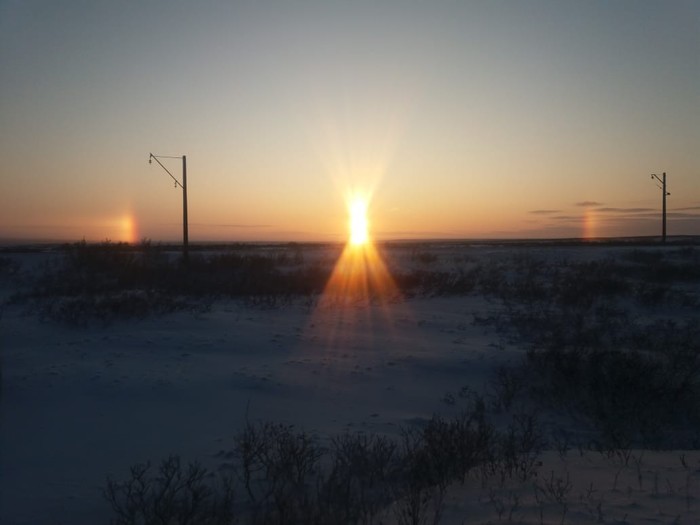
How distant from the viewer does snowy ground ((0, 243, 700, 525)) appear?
213 inches

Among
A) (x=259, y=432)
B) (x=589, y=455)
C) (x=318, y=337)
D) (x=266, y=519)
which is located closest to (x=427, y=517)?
(x=266, y=519)

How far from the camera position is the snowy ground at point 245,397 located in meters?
5.41

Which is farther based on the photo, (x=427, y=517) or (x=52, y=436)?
(x=52, y=436)

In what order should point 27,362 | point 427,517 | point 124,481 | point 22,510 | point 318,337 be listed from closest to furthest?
point 427,517
point 22,510
point 124,481
point 27,362
point 318,337

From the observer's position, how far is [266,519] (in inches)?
197

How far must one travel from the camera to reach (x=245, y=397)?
9367mm

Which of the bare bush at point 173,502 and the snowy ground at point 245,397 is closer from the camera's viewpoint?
the bare bush at point 173,502

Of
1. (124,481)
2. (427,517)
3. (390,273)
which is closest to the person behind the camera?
(427,517)

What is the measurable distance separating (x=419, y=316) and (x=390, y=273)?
30.7 feet

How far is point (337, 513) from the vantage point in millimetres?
4973

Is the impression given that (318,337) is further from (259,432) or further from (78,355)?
(259,432)

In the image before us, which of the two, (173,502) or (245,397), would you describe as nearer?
(173,502)

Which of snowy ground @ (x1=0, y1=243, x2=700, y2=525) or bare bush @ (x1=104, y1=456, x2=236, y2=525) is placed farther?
snowy ground @ (x1=0, y1=243, x2=700, y2=525)

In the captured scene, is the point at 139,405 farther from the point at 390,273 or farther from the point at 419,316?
the point at 390,273
